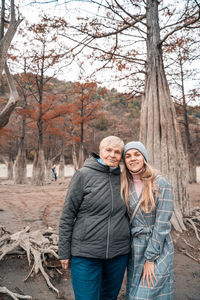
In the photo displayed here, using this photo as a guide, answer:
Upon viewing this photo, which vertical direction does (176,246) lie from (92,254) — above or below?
below

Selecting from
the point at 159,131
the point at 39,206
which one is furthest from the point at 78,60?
the point at 39,206

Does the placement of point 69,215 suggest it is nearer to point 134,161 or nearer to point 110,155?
point 110,155

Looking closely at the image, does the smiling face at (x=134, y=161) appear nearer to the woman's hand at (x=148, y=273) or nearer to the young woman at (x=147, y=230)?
the young woman at (x=147, y=230)

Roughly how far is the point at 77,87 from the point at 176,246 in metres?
16.2

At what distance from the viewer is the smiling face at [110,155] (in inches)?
71.6

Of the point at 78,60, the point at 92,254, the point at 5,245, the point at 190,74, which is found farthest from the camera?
the point at 190,74

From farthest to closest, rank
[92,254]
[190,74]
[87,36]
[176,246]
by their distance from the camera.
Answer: [190,74]
[87,36]
[176,246]
[92,254]

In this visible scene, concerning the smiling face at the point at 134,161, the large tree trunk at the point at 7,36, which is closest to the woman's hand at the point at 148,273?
the smiling face at the point at 134,161

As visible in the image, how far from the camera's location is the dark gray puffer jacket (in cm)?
163

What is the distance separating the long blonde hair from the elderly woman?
7 cm

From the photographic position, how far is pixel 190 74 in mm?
12336

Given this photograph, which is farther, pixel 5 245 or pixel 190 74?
pixel 190 74

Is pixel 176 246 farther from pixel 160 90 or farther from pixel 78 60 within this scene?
pixel 78 60

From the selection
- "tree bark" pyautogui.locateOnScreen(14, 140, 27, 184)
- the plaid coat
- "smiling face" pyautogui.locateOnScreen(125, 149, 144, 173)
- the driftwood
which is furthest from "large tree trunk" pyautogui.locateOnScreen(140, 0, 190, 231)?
"tree bark" pyautogui.locateOnScreen(14, 140, 27, 184)
